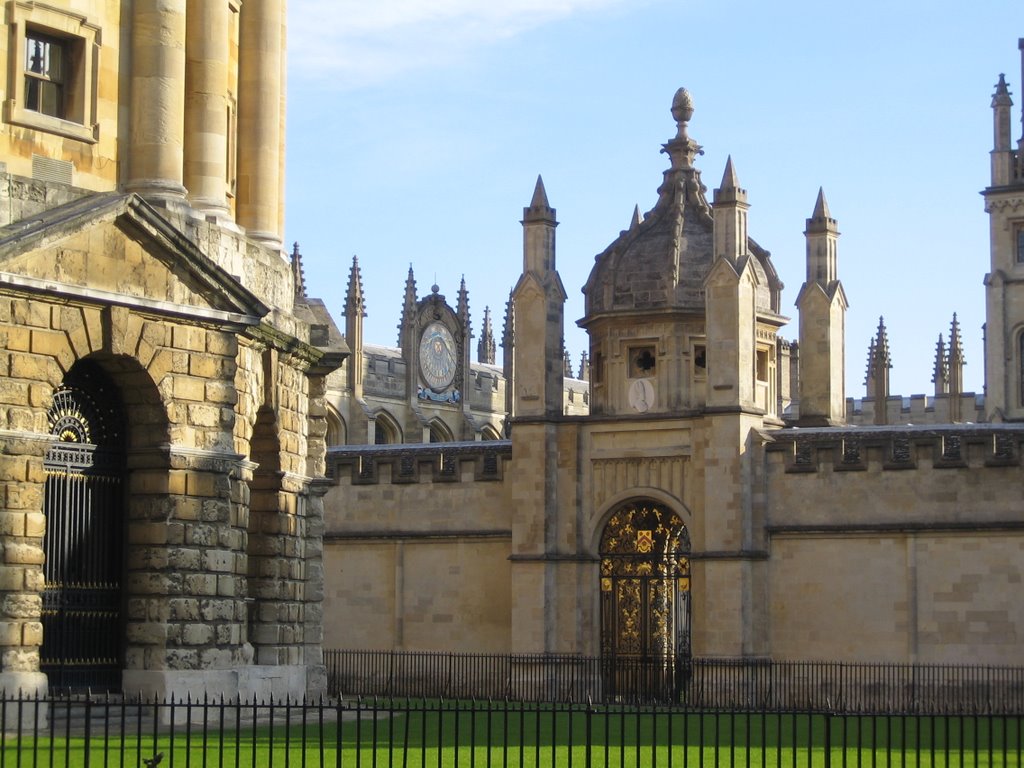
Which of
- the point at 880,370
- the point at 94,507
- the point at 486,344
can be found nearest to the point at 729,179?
the point at 94,507

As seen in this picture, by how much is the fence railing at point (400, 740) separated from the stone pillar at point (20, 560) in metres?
0.62

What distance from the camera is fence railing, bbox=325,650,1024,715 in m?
39.9

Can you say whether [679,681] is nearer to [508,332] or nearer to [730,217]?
[730,217]

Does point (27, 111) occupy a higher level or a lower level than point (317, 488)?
higher

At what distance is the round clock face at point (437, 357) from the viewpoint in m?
88.6

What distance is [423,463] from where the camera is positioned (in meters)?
45.8

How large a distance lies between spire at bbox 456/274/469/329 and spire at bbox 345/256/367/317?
8640 millimetres

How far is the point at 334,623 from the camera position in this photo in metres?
46.2

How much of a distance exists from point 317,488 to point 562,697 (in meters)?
11.7

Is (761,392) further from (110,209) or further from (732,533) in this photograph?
(110,209)

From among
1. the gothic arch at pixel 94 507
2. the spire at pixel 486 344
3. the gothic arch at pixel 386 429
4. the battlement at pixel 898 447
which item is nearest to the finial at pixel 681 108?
the battlement at pixel 898 447

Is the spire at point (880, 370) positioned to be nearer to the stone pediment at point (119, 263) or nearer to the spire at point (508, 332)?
the spire at point (508, 332)

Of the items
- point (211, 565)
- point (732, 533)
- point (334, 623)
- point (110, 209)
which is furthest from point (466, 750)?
point (334, 623)

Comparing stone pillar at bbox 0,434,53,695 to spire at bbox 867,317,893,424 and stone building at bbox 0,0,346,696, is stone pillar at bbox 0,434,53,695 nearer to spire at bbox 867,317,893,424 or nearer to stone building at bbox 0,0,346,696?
stone building at bbox 0,0,346,696
